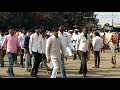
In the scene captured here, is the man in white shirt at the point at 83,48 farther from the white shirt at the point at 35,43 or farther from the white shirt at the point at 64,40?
the white shirt at the point at 35,43

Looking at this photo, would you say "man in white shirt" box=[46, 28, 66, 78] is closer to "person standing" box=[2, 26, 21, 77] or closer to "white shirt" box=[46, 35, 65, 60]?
"white shirt" box=[46, 35, 65, 60]

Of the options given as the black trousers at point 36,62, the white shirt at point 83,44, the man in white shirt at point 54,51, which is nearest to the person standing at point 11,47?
the black trousers at point 36,62

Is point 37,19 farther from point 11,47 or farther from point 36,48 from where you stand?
point 11,47

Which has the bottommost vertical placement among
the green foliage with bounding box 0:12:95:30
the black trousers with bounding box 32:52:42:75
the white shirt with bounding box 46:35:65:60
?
the black trousers with bounding box 32:52:42:75

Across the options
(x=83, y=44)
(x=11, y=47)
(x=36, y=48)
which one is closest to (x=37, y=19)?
(x=83, y=44)

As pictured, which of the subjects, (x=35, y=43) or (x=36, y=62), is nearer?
(x=36, y=62)

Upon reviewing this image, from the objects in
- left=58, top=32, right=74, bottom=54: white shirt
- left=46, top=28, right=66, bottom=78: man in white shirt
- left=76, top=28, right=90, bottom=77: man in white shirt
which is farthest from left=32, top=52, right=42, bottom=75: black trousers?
left=46, top=28, right=66, bottom=78: man in white shirt

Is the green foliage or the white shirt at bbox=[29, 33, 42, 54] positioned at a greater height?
the green foliage
